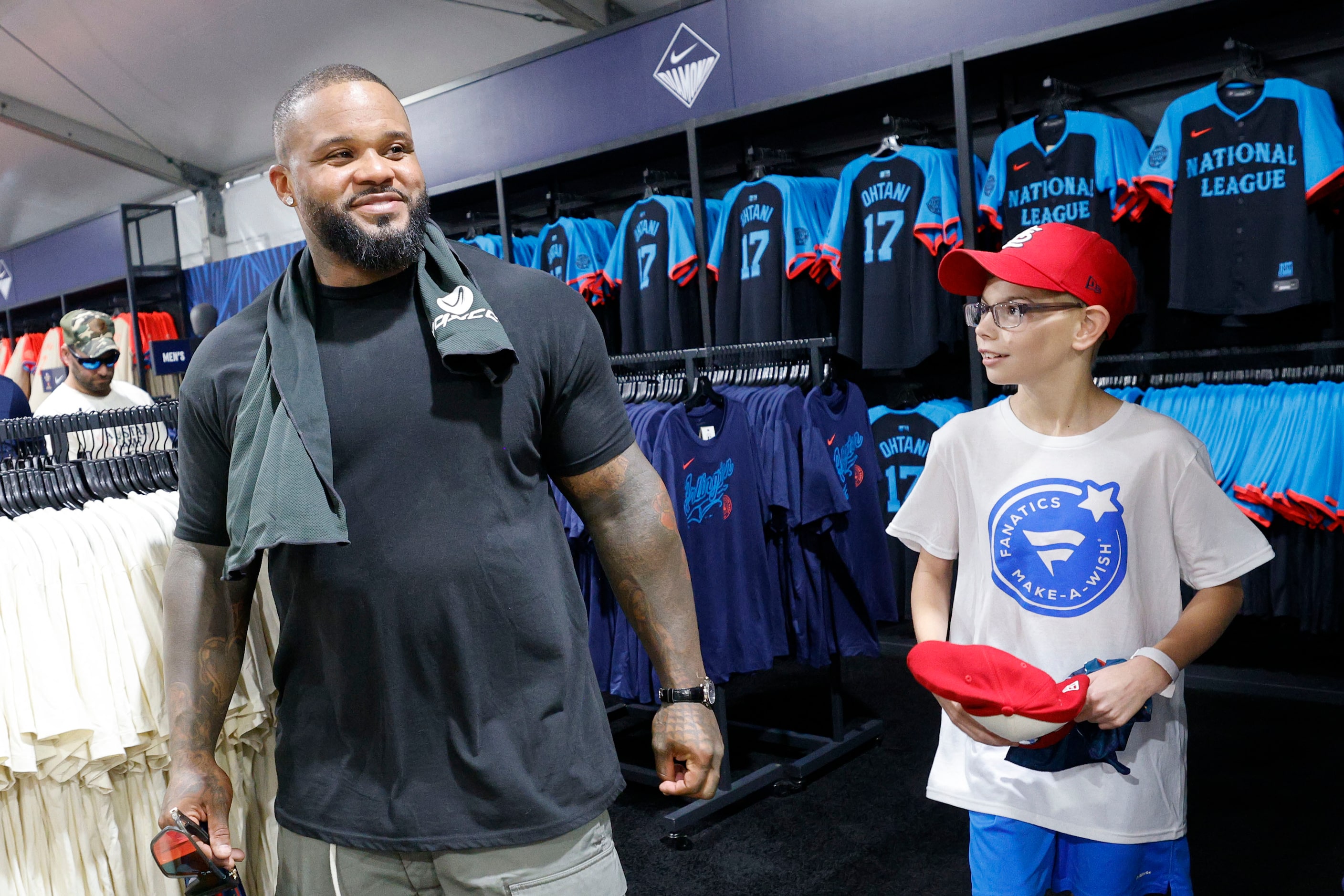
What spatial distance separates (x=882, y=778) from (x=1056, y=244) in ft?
7.90

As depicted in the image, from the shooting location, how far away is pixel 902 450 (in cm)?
442

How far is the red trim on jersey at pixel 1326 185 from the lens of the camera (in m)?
3.32

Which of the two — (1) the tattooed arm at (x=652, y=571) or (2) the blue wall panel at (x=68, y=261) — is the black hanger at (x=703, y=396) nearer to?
(1) the tattooed arm at (x=652, y=571)

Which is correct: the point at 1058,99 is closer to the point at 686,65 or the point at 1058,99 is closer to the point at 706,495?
the point at 686,65

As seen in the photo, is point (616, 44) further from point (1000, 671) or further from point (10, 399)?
point (1000, 671)

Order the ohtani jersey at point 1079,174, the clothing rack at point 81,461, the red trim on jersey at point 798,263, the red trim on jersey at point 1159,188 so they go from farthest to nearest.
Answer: the red trim on jersey at point 798,263, the ohtani jersey at point 1079,174, the red trim on jersey at point 1159,188, the clothing rack at point 81,461

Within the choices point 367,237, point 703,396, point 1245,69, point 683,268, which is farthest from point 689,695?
point 683,268

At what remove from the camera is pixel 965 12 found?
4.32m

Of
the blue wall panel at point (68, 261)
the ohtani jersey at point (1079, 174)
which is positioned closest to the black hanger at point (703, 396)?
the ohtani jersey at point (1079, 174)

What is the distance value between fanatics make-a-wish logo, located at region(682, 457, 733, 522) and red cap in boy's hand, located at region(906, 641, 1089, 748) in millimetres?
1619

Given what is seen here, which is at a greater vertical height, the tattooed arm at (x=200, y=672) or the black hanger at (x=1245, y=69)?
the black hanger at (x=1245, y=69)

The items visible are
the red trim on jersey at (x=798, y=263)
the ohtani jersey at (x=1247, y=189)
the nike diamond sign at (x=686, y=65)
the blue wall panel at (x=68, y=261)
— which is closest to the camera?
the ohtani jersey at (x=1247, y=189)

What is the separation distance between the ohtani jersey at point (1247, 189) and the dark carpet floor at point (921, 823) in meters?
1.53

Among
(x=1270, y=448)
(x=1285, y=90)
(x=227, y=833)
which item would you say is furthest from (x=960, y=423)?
(x=1285, y=90)
